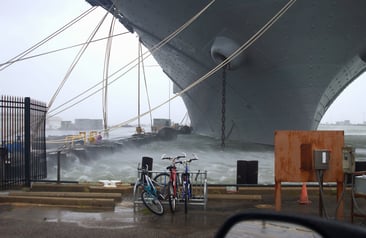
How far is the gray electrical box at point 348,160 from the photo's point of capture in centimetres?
529

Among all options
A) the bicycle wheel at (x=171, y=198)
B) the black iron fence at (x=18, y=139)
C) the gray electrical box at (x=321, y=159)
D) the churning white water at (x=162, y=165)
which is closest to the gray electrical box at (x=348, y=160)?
the gray electrical box at (x=321, y=159)

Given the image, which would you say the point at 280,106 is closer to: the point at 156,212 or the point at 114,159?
the point at 114,159

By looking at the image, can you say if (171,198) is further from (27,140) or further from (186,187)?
(27,140)

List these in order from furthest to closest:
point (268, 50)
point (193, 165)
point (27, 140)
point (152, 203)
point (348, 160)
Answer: point (193, 165), point (268, 50), point (27, 140), point (152, 203), point (348, 160)

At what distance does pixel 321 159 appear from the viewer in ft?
18.1

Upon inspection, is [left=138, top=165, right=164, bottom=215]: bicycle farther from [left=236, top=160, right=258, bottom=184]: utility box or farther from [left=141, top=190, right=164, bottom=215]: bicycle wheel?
[left=236, top=160, right=258, bottom=184]: utility box

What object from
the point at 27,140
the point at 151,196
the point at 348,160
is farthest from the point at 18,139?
the point at 348,160

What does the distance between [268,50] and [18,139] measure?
28.3ft

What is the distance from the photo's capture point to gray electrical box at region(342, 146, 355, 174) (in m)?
5.29

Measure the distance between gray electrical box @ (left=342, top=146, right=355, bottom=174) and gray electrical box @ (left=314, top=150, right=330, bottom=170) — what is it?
22 centimetres

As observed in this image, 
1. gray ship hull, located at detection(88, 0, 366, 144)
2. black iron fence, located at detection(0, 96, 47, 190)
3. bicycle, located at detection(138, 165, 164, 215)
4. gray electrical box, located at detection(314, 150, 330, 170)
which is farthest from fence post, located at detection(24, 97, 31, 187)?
gray ship hull, located at detection(88, 0, 366, 144)

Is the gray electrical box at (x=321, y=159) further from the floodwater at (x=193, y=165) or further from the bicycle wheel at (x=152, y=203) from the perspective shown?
the floodwater at (x=193, y=165)

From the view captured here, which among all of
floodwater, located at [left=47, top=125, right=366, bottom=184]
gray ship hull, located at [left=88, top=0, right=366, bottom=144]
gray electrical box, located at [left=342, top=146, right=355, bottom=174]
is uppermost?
gray ship hull, located at [left=88, top=0, right=366, bottom=144]

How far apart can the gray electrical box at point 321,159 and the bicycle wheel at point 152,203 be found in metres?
2.29
